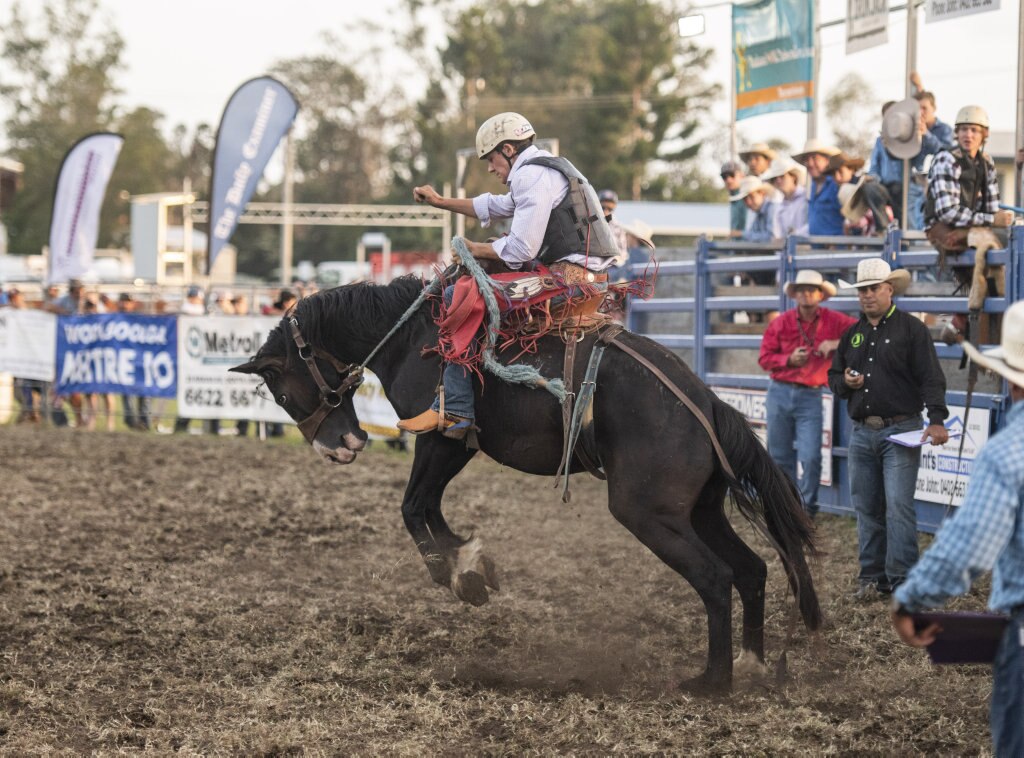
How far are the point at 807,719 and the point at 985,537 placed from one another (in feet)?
6.77

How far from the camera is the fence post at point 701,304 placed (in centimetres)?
1065

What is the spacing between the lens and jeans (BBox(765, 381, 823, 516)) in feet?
28.4

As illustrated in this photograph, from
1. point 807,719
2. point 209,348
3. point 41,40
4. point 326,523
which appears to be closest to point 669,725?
point 807,719

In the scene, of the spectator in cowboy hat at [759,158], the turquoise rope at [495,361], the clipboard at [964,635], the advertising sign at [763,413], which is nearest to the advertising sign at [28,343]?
the spectator in cowboy hat at [759,158]

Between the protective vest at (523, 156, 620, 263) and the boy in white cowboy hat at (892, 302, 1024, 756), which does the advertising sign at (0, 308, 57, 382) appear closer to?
the protective vest at (523, 156, 620, 263)

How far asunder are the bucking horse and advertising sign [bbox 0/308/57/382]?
35.6ft

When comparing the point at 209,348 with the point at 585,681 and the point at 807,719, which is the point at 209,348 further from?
the point at 807,719

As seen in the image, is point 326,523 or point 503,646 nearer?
point 503,646

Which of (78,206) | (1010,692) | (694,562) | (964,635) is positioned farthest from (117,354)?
(1010,692)

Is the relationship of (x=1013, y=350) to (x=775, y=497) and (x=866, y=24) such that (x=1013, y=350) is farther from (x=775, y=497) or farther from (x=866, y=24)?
(x=866, y=24)

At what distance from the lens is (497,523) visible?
368 inches

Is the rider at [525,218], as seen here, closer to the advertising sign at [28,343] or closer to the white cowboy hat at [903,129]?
the white cowboy hat at [903,129]

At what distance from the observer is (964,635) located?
3.06 metres

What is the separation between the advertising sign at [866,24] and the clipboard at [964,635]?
9.21 meters
